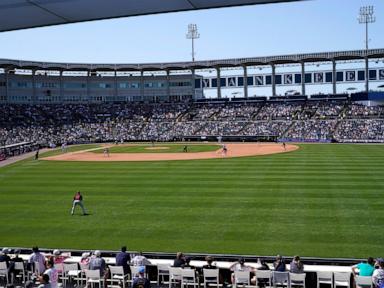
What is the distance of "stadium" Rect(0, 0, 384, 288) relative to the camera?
13133 millimetres

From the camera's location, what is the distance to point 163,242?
754 inches

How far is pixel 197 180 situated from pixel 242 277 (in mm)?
22609

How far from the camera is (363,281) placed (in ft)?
36.8

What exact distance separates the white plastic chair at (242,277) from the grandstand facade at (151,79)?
273 feet

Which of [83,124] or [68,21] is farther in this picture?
[83,124]

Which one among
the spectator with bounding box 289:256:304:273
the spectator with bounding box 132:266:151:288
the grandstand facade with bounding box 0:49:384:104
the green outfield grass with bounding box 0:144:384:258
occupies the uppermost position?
the grandstand facade with bounding box 0:49:384:104

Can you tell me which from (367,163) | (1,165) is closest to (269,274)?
(367,163)

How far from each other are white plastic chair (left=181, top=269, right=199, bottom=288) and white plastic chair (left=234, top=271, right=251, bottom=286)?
3.62ft

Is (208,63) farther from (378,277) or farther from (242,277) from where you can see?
(378,277)

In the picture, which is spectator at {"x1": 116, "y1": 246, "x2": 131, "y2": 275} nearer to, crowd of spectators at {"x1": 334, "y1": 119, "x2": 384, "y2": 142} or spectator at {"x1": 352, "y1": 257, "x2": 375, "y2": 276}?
spectator at {"x1": 352, "y1": 257, "x2": 375, "y2": 276}

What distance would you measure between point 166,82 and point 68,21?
105 metres

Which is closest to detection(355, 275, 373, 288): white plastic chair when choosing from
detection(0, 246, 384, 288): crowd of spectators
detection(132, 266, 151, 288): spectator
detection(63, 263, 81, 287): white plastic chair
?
detection(0, 246, 384, 288): crowd of spectators

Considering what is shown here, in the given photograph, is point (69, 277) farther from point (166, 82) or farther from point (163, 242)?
point (166, 82)

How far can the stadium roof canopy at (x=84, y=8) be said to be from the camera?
13.6ft
